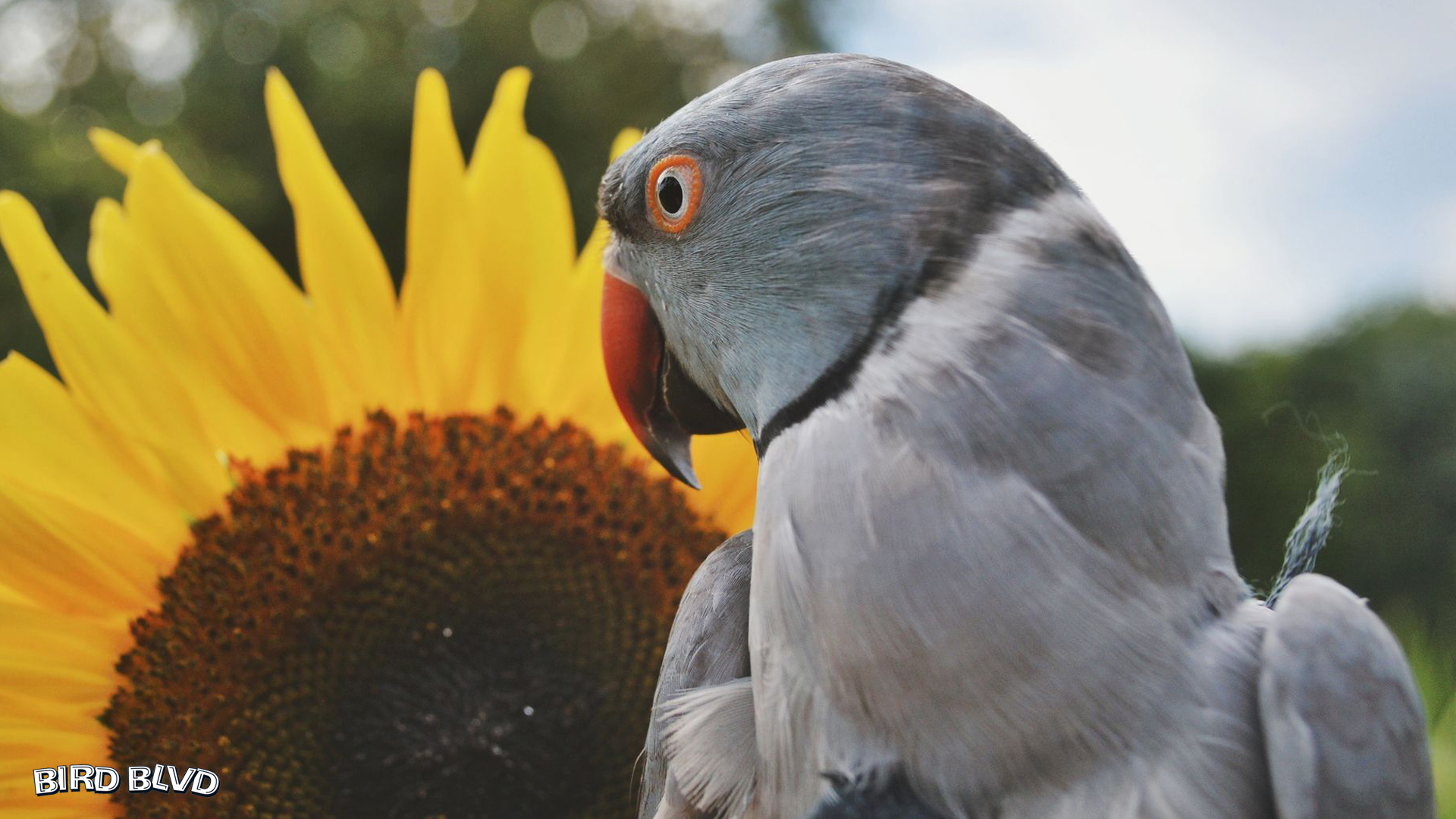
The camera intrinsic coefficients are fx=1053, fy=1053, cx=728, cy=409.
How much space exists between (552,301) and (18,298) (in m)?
0.81

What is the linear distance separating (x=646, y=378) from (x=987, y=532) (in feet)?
0.92

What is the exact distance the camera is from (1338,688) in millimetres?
481

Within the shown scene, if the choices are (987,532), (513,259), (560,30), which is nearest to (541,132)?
(560,30)

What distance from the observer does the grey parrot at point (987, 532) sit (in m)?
0.48

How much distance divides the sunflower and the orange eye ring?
32 centimetres

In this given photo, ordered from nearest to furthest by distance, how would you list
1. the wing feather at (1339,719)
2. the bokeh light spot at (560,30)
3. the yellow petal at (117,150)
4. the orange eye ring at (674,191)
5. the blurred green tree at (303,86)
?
1. the wing feather at (1339,719)
2. the orange eye ring at (674,191)
3. the yellow petal at (117,150)
4. the blurred green tree at (303,86)
5. the bokeh light spot at (560,30)

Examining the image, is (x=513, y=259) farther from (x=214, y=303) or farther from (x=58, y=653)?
(x=58, y=653)

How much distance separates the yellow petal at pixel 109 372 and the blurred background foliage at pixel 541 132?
61cm

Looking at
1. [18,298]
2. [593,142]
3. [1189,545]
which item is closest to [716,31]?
[593,142]

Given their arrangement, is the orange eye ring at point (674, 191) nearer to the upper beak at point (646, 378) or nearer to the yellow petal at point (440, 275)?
the upper beak at point (646, 378)

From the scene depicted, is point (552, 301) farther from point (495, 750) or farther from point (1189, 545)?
point (1189, 545)

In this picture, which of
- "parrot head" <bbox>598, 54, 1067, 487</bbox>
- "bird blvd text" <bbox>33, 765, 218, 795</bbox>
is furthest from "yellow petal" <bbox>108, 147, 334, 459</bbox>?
"parrot head" <bbox>598, 54, 1067, 487</bbox>

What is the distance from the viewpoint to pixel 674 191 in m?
0.62

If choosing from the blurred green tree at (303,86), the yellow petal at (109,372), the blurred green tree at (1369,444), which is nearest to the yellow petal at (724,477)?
the yellow petal at (109,372)
